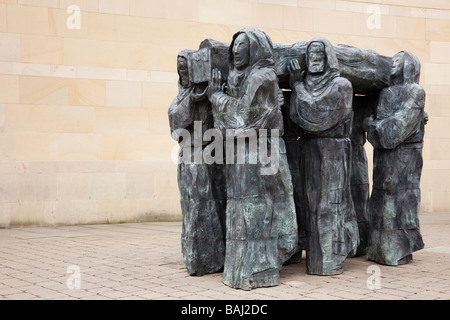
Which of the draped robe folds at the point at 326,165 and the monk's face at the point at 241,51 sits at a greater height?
the monk's face at the point at 241,51

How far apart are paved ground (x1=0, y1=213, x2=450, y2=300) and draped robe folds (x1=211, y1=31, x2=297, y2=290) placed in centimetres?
23

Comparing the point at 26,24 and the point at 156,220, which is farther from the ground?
the point at 26,24

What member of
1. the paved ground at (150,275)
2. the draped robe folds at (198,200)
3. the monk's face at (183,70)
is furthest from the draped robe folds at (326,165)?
the monk's face at (183,70)

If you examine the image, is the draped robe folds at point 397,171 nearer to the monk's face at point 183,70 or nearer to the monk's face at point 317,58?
the monk's face at point 317,58

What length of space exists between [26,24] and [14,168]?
239 centimetres

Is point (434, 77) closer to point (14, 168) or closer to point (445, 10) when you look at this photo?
point (445, 10)

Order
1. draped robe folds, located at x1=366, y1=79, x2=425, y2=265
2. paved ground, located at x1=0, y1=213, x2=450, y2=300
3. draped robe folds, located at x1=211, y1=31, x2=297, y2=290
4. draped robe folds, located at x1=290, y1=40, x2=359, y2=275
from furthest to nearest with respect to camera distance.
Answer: draped robe folds, located at x1=366, y1=79, x2=425, y2=265 → draped robe folds, located at x1=290, y1=40, x2=359, y2=275 → draped robe folds, located at x1=211, y1=31, x2=297, y2=290 → paved ground, located at x1=0, y1=213, x2=450, y2=300

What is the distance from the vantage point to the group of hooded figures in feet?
18.2

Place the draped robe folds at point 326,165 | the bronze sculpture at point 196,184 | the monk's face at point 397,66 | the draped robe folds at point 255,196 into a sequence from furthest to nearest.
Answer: the monk's face at point 397,66, the bronze sculpture at point 196,184, the draped robe folds at point 326,165, the draped robe folds at point 255,196

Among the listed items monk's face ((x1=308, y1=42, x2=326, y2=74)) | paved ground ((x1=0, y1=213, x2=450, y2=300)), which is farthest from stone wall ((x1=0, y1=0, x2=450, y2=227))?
monk's face ((x1=308, y1=42, x2=326, y2=74))

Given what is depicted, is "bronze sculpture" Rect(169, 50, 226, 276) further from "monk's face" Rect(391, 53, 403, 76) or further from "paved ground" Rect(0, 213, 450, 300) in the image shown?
"monk's face" Rect(391, 53, 403, 76)

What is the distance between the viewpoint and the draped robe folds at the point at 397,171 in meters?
6.57

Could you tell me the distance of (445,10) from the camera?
12.5m
